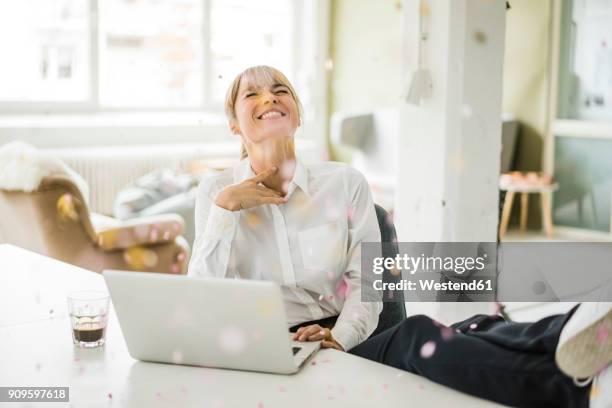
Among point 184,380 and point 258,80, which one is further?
point 258,80

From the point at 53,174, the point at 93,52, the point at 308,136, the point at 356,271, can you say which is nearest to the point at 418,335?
the point at 356,271

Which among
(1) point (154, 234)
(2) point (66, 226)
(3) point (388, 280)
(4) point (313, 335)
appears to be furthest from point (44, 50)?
(4) point (313, 335)

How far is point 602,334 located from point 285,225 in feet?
3.02

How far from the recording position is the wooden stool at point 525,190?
5.86m

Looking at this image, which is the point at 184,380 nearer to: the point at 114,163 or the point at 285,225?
the point at 285,225

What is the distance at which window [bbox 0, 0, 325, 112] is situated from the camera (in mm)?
6082

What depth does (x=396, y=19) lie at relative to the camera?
679 centimetres

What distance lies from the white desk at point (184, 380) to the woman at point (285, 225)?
0.35 metres

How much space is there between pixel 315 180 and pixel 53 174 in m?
2.03

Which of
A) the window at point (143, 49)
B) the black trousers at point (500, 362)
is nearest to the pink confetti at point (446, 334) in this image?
the black trousers at point (500, 362)

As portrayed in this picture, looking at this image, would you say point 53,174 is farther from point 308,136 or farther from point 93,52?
point 308,136

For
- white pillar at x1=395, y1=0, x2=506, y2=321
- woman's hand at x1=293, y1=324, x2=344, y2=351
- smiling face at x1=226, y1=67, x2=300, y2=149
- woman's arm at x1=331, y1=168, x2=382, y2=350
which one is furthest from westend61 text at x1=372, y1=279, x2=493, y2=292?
woman's hand at x1=293, y1=324, x2=344, y2=351

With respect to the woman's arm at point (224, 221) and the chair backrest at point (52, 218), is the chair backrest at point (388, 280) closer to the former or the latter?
the woman's arm at point (224, 221)

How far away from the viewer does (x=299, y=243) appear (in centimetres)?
192
